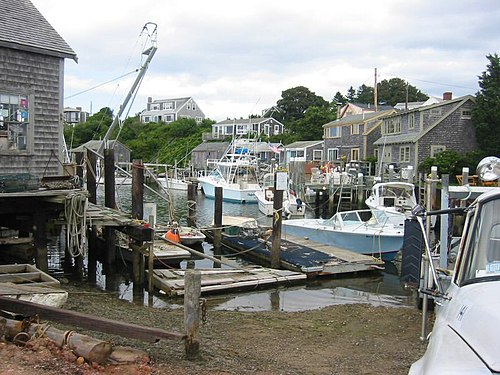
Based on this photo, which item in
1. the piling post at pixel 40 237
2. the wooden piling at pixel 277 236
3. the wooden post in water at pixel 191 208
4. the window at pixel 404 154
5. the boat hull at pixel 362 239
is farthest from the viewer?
the window at pixel 404 154

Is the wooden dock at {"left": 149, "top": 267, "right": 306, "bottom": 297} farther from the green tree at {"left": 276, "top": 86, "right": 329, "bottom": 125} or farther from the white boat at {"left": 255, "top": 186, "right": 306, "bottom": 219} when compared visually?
the green tree at {"left": 276, "top": 86, "right": 329, "bottom": 125}

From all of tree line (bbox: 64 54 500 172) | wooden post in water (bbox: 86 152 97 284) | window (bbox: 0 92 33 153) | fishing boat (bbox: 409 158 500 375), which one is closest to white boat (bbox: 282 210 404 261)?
wooden post in water (bbox: 86 152 97 284)

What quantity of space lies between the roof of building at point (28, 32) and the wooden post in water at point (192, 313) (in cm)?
1005

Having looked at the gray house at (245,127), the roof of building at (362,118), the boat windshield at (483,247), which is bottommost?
the boat windshield at (483,247)

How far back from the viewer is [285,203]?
3266 centimetres

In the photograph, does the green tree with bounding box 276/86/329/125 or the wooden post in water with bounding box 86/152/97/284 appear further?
the green tree with bounding box 276/86/329/125

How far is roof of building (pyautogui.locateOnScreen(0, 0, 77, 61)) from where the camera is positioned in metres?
14.5

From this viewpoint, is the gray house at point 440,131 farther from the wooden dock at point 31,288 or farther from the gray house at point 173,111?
the gray house at point 173,111

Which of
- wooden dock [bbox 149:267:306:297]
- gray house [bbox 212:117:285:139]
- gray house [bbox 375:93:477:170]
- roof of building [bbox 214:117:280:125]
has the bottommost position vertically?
wooden dock [bbox 149:267:306:297]

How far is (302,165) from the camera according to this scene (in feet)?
135

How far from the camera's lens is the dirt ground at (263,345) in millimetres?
6426

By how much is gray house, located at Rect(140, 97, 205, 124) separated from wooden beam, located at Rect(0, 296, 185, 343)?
99.1 m

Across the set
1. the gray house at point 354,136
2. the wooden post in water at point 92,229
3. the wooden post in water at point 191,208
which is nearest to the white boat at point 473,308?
the wooden post in water at point 92,229

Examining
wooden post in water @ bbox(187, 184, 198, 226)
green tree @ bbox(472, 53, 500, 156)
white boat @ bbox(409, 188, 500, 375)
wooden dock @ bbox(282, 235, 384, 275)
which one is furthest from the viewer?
green tree @ bbox(472, 53, 500, 156)
